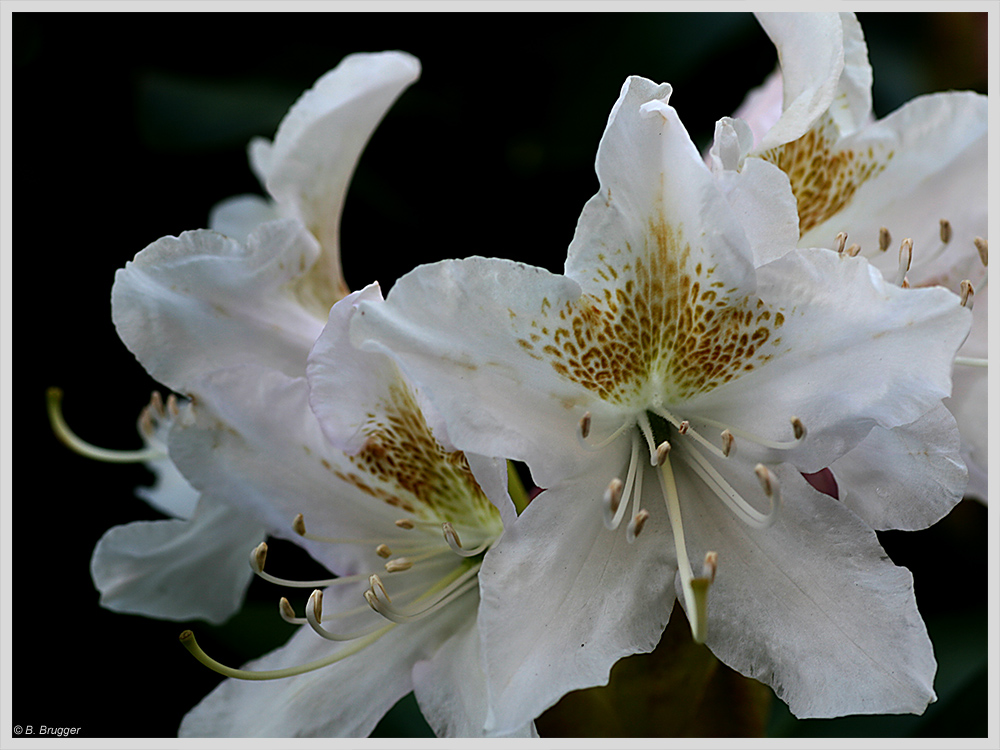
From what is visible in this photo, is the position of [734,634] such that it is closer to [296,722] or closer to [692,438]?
[692,438]

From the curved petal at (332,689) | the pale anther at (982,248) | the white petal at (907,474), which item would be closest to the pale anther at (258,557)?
the curved petal at (332,689)

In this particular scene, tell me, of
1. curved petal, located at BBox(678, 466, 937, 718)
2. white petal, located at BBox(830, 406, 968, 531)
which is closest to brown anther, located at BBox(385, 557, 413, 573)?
curved petal, located at BBox(678, 466, 937, 718)

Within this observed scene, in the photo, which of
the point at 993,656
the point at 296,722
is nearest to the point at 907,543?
the point at 993,656

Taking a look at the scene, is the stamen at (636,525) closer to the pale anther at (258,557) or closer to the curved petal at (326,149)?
the pale anther at (258,557)

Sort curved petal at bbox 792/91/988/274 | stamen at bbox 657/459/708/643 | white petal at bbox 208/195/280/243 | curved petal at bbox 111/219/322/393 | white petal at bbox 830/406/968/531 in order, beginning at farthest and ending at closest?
white petal at bbox 208/195/280/243 < curved petal at bbox 792/91/988/274 < curved petal at bbox 111/219/322/393 < white petal at bbox 830/406/968/531 < stamen at bbox 657/459/708/643

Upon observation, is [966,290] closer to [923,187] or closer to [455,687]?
[923,187]

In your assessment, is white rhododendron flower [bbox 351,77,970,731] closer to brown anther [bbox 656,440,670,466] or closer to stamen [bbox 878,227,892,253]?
brown anther [bbox 656,440,670,466]

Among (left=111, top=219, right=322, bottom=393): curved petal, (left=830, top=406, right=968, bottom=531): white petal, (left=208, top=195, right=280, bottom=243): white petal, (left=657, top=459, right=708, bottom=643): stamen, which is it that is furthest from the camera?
(left=208, top=195, right=280, bottom=243): white petal
